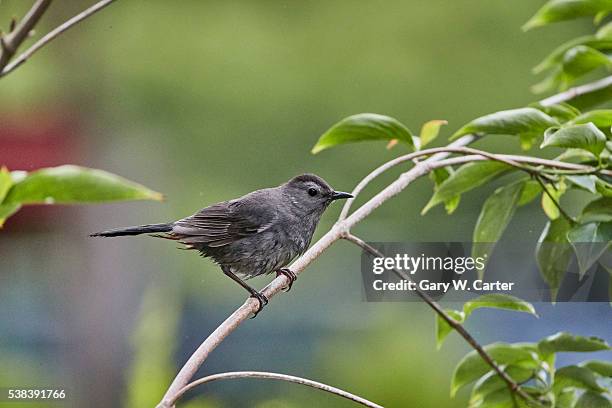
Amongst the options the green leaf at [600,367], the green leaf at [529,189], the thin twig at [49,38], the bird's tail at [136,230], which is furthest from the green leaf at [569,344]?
the thin twig at [49,38]

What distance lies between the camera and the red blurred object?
96cm

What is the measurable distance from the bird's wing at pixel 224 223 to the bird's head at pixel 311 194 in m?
0.03

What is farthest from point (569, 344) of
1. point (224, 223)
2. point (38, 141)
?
point (38, 141)

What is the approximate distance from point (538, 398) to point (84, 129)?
25.6 inches

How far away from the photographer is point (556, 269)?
0.69 meters

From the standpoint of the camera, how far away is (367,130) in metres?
0.65

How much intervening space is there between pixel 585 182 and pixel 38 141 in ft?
2.26

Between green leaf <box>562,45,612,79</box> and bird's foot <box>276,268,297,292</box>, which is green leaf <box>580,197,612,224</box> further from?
bird's foot <box>276,268,297,292</box>

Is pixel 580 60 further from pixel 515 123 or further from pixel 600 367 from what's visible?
pixel 600 367

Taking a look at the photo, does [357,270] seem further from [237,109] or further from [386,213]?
[237,109]

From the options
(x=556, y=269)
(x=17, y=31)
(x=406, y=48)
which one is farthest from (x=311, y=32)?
(x=17, y=31)

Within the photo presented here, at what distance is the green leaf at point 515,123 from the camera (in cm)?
60

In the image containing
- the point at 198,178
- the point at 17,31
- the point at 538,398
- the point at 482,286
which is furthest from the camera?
the point at 198,178

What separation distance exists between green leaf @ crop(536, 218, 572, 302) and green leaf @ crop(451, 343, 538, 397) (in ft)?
0.25
